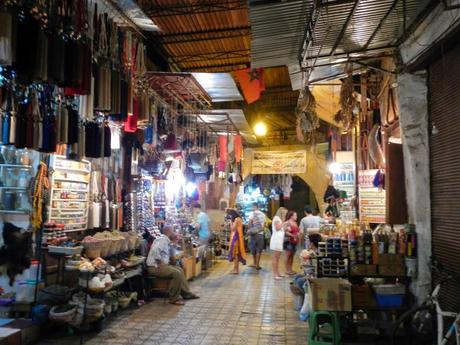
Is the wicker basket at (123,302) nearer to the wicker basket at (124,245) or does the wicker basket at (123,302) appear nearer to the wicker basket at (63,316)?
the wicker basket at (124,245)

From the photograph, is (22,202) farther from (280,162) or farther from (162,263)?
(280,162)

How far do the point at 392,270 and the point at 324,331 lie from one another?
5.04ft

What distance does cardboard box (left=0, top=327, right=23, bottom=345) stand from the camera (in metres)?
5.06

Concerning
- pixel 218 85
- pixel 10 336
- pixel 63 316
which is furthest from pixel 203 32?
pixel 10 336

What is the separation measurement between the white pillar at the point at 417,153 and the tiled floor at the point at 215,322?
2434mm

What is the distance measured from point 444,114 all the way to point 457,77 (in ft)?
1.98

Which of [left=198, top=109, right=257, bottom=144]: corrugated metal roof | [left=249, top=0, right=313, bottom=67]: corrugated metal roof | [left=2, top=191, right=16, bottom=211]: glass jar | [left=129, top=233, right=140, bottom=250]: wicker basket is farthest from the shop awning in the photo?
[left=129, top=233, right=140, bottom=250]: wicker basket

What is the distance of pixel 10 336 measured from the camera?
16.9ft

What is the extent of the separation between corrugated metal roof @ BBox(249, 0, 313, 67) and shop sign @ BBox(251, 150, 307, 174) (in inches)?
339

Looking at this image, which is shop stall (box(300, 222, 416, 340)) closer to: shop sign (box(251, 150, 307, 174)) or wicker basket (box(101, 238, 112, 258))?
wicker basket (box(101, 238, 112, 258))

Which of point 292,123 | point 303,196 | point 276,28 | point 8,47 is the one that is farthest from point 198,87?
point 303,196

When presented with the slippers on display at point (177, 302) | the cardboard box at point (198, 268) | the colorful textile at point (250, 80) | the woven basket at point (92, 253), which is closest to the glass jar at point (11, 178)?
the woven basket at point (92, 253)

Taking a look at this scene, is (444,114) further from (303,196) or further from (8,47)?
(303,196)

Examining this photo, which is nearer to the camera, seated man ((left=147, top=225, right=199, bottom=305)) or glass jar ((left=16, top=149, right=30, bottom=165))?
glass jar ((left=16, top=149, right=30, bottom=165))
